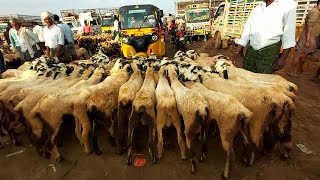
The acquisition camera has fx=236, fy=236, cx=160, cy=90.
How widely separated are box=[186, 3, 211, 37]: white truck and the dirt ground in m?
15.8

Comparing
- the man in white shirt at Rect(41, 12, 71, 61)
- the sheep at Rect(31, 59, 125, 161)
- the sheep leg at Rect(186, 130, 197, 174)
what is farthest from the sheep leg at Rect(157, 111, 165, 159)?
the man in white shirt at Rect(41, 12, 71, 61)

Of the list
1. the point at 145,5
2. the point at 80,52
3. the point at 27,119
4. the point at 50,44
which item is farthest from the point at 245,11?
the point at 27,119

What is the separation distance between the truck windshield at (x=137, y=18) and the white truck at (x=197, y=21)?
8.40 meters

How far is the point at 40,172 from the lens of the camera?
350cm

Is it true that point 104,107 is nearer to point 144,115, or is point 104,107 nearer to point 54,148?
point 144,115

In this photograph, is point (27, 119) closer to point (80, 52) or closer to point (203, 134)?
point (203, 134)

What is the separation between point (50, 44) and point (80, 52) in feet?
15.1

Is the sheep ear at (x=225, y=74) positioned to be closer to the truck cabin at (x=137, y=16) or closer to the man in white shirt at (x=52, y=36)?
the man in white shirt at (x=52, y=36)

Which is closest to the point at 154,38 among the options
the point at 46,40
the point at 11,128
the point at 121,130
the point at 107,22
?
the point at 46,40

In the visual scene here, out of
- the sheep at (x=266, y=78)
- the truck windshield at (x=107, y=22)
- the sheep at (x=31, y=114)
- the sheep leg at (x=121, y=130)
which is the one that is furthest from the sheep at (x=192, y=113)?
the truck windshield at (x=107, y=22)

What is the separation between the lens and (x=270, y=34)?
13.2 ft

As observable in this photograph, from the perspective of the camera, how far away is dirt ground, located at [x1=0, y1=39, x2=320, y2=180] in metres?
3.25

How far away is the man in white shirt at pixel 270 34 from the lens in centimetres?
382

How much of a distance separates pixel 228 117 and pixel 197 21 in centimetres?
1715
